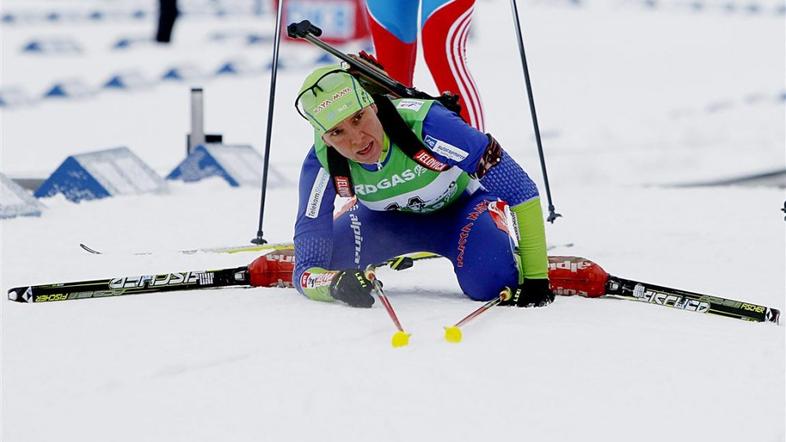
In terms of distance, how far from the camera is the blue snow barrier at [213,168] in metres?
7.31

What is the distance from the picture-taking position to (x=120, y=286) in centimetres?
356

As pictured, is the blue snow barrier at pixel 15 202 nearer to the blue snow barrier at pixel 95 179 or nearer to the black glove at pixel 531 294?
the blue snow barrier at pixel 95 179

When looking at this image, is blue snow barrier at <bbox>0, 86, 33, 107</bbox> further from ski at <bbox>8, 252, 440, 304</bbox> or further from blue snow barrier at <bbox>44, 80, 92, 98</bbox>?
ski at <bbox>8, 252, 440, 304</bbox>

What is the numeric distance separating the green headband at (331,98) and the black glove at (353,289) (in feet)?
1.42

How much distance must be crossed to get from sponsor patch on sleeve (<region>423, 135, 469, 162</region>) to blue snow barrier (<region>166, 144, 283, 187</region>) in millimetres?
4073

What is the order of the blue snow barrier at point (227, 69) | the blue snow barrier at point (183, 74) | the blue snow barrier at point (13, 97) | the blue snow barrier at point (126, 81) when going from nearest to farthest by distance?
the blue snow barrier at point (13, 97), the blue snow barrier at point (126, 81), the blue snow barrier at point (183, 74), the blue snow barrier at point (227, 69)

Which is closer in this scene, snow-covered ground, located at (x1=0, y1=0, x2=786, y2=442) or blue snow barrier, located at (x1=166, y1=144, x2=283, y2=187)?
snow-covered ground, located at (x1=0, y1=0, x2=786, y2=442)

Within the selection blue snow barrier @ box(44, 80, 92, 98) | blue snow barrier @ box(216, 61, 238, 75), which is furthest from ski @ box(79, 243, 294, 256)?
blue snow barrier @ box(216, 61, 238, 75)

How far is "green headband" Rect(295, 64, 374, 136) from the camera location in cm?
319

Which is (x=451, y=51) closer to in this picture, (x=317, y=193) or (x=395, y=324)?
(x=317, y=193)

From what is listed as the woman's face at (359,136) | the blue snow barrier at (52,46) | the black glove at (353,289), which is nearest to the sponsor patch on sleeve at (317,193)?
the woman's face at (359,136)

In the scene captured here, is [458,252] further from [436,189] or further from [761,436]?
[761,436]

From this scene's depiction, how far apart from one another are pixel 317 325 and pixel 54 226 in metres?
2.63

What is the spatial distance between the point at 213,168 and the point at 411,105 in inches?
163
